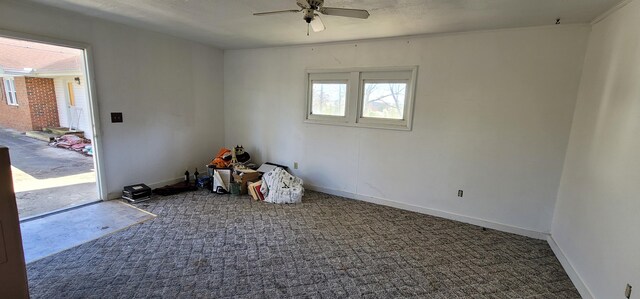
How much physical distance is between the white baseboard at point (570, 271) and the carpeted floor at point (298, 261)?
51 mm

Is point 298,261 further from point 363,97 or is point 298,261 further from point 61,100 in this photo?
point 61,100

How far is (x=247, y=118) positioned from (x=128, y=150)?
75.9 inches

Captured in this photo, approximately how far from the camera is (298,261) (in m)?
2.53

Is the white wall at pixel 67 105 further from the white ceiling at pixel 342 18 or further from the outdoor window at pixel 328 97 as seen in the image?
the outdoor window at pixel 328 97

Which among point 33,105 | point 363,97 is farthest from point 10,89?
point 363,97

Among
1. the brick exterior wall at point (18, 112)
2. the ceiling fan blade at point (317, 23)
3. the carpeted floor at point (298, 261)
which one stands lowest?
the carpeted floor at point (298, 261)

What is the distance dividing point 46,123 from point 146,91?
854cm

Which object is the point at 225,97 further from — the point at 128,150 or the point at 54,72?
the point at 54,72

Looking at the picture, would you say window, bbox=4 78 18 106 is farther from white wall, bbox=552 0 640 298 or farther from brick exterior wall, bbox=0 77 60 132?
white wall, bbox=552 0 640 298

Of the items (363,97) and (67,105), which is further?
(67,105)

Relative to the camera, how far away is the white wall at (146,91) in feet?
10.4

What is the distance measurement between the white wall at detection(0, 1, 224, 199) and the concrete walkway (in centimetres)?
66

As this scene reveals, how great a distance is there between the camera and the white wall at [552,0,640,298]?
1818 millimetres

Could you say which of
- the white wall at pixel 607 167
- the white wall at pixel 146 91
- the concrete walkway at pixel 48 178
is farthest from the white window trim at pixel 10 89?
the white wall at pixel 607 167
